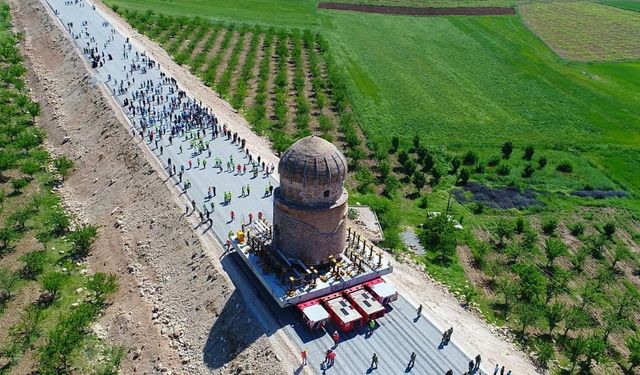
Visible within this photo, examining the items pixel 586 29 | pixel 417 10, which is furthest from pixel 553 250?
pixel 417 10

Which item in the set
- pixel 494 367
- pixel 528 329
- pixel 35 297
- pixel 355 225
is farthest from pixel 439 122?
pixel 35 297

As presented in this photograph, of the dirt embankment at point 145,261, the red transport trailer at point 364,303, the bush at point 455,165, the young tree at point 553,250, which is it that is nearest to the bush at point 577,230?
the young tree at point 553,250

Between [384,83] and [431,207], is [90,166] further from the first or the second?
[384,83]

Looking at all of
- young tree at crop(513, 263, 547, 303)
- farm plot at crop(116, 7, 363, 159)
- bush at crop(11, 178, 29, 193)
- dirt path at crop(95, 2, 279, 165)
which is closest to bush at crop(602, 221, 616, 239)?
young tree at crop(513, 263, 547, 303)

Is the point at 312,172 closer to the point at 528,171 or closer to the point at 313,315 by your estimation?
the point at 313,315

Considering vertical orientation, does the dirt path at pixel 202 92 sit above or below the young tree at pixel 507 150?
above

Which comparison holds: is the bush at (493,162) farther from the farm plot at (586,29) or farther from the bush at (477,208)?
the farm plot at (586,29)

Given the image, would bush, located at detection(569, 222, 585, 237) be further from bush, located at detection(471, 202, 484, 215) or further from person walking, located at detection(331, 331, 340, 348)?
person walking, located at detection(331, 331, 340, 348)
